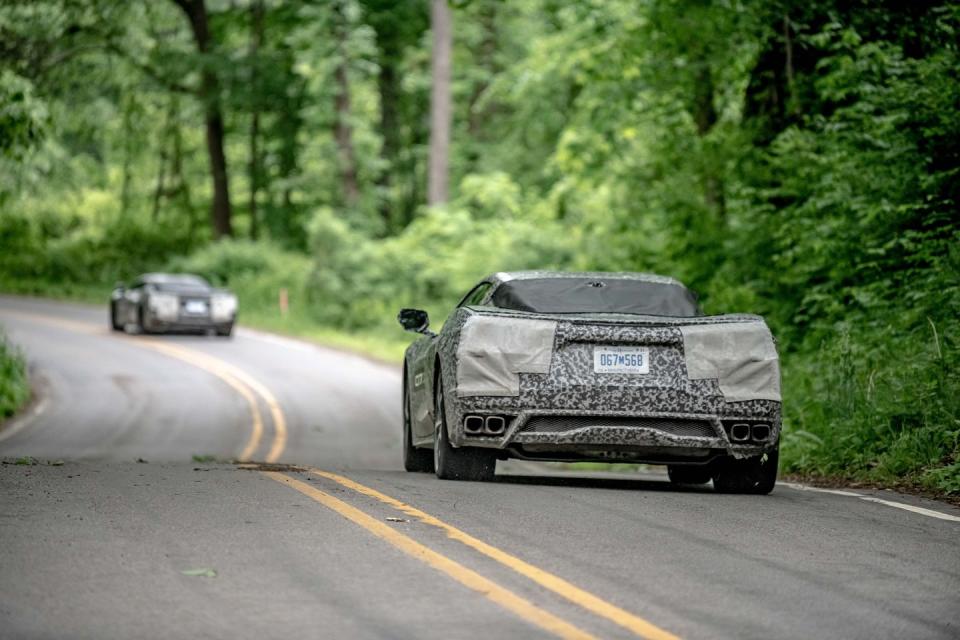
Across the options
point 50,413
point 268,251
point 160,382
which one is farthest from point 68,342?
point 268,251

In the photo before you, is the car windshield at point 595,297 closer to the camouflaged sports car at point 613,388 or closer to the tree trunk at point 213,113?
the camouflaged sports car at point 613,388

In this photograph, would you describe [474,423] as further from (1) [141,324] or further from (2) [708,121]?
(1) [141,324]

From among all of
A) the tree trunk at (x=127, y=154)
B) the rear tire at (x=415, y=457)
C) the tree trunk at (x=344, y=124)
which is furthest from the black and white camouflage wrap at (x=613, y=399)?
the tree trunk at (x=127, y=154)

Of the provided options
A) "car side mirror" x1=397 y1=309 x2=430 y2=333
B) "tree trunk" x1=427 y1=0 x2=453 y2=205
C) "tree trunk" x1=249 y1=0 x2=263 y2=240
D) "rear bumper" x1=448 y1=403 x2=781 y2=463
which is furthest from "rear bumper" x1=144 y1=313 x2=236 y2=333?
"rear bumper" x1=448 y1=403 x2=781 y2=463

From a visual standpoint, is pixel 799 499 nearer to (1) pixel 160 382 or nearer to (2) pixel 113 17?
(1) pixel 160 382

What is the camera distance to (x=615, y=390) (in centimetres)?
1041

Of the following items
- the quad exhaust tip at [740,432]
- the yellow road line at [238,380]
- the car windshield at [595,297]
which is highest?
the car windshield at [595,297]

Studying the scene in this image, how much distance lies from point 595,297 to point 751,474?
1.75 meters

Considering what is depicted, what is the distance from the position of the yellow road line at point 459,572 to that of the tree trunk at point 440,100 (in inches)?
1401

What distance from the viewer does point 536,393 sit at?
10.4 m

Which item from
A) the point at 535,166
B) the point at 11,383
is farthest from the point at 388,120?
the point at 11,383

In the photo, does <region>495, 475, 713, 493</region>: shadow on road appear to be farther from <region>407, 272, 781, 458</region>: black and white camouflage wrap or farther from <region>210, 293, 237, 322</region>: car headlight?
<region>210, 293, 237, 322</region>: car headlight

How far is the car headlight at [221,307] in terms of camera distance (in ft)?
127

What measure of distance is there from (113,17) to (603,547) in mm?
42697
